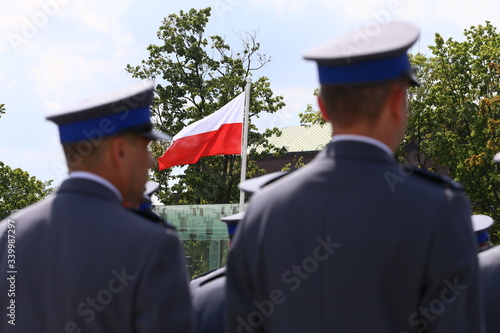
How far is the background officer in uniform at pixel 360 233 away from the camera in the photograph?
7.39 feet

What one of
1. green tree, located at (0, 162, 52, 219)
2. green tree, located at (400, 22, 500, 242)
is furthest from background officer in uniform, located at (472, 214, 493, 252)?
green tree, located at (0, 162, 52, 219)

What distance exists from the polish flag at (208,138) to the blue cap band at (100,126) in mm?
13962

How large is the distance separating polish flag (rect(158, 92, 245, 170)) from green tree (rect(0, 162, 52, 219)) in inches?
1274

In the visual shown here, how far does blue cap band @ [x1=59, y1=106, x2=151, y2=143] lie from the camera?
3.02 metres

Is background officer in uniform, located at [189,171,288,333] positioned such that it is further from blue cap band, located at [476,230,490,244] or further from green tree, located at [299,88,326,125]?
green tree, located at [299,88,326,125]

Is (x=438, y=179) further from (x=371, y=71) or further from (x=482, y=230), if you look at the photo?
(x=482, y=230)

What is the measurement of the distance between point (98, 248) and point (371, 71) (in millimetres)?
1176

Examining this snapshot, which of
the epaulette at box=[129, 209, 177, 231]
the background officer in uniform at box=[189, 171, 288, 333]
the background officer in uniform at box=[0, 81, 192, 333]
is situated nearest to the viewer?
the background officer in uniform at box=[0, 81, 192, 333]

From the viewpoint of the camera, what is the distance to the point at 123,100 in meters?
3.13

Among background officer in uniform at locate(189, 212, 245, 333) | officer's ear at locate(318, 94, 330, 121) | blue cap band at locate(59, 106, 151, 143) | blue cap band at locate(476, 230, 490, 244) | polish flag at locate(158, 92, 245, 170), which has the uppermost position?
polish flag at locate(158, 92, 245, 170)

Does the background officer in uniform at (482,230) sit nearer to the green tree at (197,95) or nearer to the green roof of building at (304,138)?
the green tree at (197,95)

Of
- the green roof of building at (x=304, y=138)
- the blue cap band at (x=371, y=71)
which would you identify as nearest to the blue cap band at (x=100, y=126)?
the blue cap band at (x=371, y=71)

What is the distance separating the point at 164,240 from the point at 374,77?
97cm

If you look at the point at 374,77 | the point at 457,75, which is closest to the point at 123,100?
the point at 374,77
